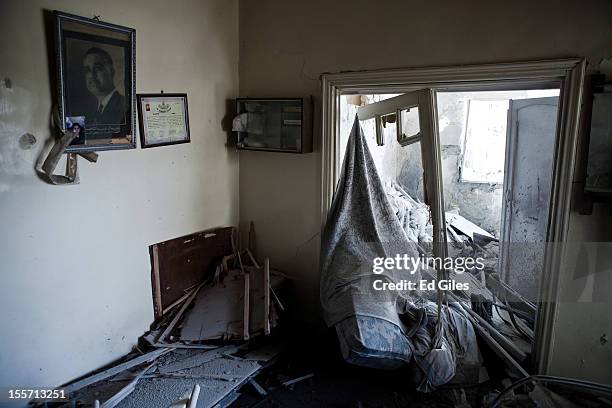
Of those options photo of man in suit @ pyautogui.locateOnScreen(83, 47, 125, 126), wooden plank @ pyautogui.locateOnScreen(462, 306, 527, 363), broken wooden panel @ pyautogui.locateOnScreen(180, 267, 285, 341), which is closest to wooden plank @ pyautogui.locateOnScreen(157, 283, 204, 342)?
broken wooden panel @ pyautogui.locateOnScreen(180, 267, 285, 341)

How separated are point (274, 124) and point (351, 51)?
0.69 metres

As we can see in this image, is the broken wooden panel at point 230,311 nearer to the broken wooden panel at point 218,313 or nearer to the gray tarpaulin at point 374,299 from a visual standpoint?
the broken wooden panel at point 218,313

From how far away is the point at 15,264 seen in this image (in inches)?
70.3

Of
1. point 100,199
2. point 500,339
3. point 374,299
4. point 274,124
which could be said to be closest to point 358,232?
point 374,299

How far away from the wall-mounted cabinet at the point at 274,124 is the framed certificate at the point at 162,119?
408 millimetres

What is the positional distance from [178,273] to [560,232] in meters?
2.20

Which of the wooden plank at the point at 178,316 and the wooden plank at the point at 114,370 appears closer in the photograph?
the wooden plank at the point at 114,370

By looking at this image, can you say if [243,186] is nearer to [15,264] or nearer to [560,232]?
[15,264]

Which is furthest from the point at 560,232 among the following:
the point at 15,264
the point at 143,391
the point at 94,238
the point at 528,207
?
the point at 15,264

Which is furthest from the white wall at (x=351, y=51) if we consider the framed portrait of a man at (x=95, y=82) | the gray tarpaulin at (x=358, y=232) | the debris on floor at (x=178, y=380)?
the framed portrait of a man at (x=95, y=82)

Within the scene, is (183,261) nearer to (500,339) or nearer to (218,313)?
(218,313)

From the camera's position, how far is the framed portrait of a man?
183 cm

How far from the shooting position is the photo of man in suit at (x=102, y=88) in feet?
6.32

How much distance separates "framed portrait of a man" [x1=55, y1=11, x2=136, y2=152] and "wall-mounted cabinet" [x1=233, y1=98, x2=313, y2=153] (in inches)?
32.8
